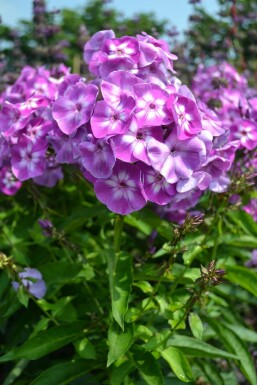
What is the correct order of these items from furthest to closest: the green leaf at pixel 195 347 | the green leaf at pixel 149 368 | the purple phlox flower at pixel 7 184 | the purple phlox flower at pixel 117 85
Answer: the purple phlox flower at pixel 7 184 → the green leaf at pixel 195 347 → the green leaf at pixel 149 368 → the purple phlox flower at pixel 117 85

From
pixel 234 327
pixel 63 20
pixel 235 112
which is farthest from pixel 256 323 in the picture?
pixel 63 20

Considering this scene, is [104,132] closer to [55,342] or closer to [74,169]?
[74,169]

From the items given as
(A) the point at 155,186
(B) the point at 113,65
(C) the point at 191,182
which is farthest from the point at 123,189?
(B) the point at 113,65

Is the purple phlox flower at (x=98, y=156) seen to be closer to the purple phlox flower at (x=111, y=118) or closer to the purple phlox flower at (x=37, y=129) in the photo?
the purple phlox flower at (x=111, y=118)

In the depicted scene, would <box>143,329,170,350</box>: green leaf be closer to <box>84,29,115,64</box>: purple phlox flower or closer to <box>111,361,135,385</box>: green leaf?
<box>111,361,135,385</box>: green leaf

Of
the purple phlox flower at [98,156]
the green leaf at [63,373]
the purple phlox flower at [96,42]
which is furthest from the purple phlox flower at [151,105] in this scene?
the green leaf at [63,373]

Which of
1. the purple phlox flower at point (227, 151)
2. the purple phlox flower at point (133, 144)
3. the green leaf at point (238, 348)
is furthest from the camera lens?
the green leaf at point (238, 348)

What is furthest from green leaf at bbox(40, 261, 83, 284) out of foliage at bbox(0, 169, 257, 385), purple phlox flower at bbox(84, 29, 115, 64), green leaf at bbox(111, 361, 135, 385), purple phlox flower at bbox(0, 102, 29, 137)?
purple phlox flower at bbox(84, 29, 115, 64)
